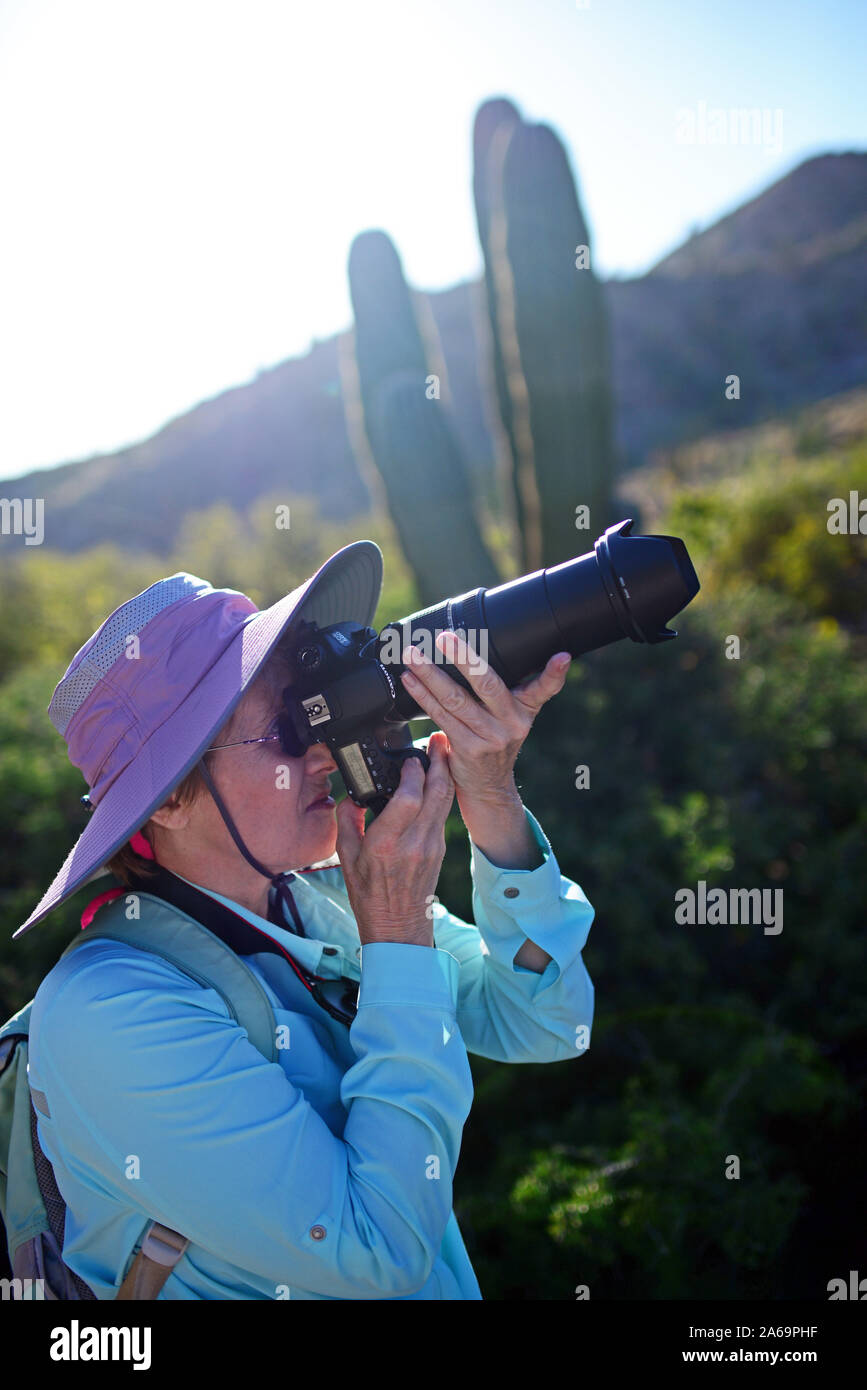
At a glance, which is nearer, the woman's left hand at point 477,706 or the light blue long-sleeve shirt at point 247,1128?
the light blue long-sleeve shirt at point 247,1128

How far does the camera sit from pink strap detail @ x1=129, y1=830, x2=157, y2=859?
5.04 feet

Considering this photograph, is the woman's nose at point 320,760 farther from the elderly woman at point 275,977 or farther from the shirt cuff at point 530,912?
the shirt cuff at point 530,912

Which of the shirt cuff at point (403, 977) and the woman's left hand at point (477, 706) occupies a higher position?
the woman's left hand at point (477, 706)

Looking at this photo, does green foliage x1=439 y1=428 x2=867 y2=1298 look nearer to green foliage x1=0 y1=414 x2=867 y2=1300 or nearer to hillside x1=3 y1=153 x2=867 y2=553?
green foliage x1=0 y1=414 x2=867 y2=1300

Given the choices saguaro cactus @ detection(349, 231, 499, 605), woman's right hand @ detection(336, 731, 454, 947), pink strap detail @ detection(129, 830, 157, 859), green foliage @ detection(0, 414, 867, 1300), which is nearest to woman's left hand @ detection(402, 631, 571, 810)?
woman's right hand @ detection(336, 731, 454, 947)

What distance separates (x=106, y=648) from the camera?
4.85 feet

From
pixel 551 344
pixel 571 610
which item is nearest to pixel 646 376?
pixel 551 344

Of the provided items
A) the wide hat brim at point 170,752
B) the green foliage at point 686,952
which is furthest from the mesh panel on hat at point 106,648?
the green foliage at point 686,952

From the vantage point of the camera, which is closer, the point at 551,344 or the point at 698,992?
the point at 698,992

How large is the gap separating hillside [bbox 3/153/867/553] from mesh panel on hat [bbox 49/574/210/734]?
27.1 metres

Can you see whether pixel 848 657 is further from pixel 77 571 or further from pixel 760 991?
pixel 77 571

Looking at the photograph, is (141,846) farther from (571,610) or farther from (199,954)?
(571,610)

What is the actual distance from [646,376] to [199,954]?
37.9 metres

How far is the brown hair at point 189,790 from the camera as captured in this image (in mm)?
1470
